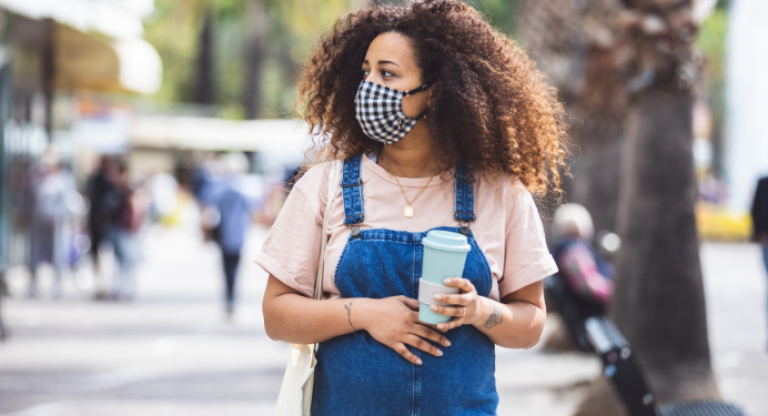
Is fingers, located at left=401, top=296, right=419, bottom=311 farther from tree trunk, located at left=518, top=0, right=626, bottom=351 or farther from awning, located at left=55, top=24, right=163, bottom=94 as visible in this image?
awning, located at left=55, top=24, right=163, bottom=94

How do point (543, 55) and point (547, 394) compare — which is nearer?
point (547, 394)

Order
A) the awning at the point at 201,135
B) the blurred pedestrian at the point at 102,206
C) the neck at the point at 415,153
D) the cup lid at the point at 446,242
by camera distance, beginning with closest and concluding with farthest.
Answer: the cup lid at the point at 446,242
the neck at the point at 415,153
the blurred pedestrian at the point at 102,206
the awning at the point at 201,135

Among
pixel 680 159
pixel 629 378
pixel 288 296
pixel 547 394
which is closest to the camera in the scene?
Answer: pixel 288 296

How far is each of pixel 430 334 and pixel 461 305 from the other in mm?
144

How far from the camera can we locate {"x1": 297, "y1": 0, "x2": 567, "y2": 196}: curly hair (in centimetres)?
216

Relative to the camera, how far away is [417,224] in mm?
2094

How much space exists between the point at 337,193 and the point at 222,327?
7.06 metres

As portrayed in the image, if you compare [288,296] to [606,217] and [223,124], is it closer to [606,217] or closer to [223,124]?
[606,217]

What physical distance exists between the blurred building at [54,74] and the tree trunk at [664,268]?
7.50m

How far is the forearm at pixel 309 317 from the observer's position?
2020 mm

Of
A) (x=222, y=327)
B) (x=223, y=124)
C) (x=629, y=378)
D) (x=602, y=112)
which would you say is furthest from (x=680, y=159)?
(x=223, y=124)

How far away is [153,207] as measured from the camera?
23.0 m

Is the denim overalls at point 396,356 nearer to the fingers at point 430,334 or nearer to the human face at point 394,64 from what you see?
the fingers at point 430,334

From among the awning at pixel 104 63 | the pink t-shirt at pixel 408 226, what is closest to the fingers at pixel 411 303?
the pink t-shirt at pixel 408 226
